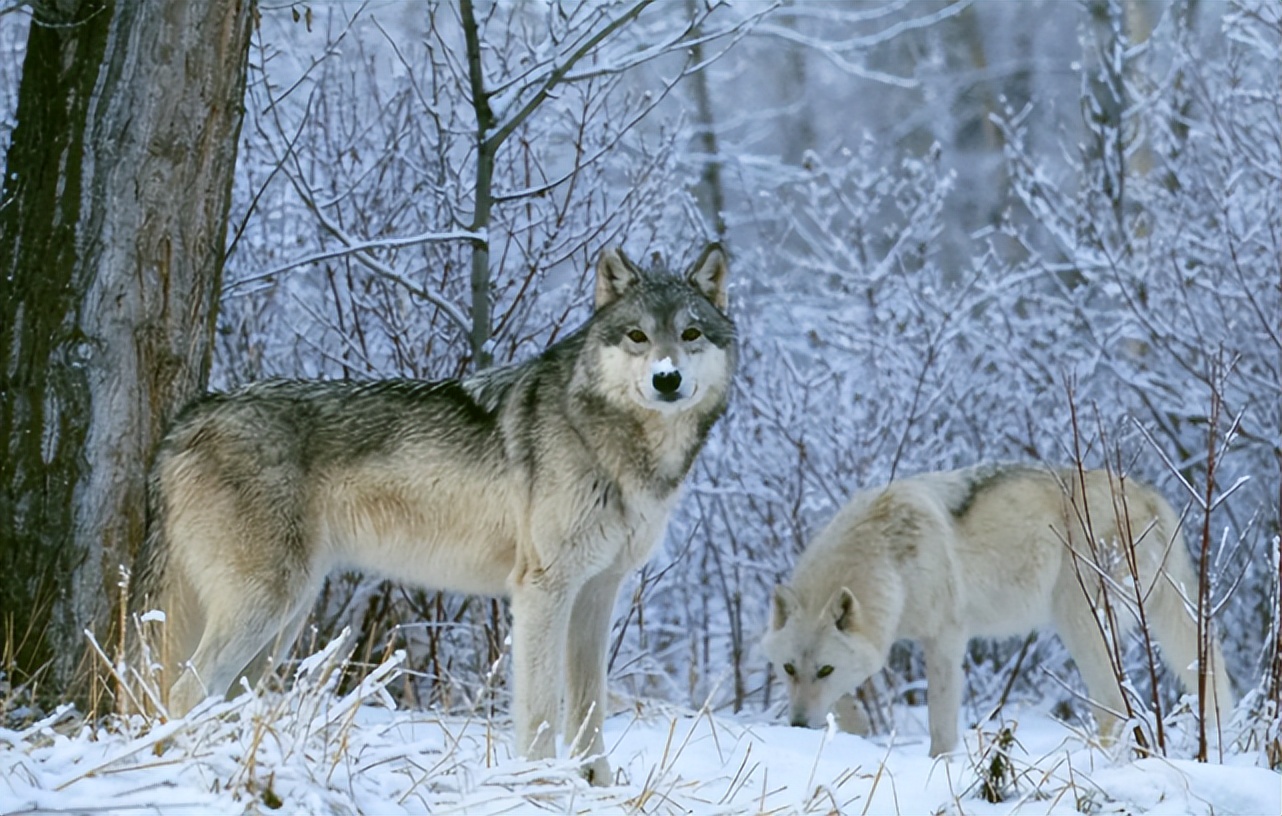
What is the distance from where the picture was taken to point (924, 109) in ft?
61.3

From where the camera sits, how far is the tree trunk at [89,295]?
5.00 m

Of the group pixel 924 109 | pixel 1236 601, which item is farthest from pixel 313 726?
pixel 924 109

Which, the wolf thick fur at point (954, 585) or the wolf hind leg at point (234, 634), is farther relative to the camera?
the wolf thick fur at point (954, 585)

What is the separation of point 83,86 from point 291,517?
68.0 inches

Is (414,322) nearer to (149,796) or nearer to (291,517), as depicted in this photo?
(291,517)

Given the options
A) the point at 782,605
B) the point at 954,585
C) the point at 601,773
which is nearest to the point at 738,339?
the point at 782,605

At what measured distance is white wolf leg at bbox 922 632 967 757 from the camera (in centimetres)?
675

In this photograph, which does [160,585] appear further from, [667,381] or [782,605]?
[782,605]

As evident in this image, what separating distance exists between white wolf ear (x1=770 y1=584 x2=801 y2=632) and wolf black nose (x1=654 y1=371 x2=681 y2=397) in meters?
2.52

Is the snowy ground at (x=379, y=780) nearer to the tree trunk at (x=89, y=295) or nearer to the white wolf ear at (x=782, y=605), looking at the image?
the tree trunk at (x=89, y=295)

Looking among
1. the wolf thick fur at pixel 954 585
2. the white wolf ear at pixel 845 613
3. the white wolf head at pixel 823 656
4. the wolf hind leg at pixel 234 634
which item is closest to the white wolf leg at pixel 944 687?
the wolf thick fur at pixel 954 585

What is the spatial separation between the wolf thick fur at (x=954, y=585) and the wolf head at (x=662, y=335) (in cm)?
215

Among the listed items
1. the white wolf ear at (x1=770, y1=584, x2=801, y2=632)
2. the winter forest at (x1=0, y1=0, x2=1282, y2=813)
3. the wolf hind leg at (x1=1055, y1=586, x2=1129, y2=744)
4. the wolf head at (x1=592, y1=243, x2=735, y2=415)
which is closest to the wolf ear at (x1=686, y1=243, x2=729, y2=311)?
the wolf head at (x1=592, y1=243, x2=735, y2=415)

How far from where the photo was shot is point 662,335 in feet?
15.3
